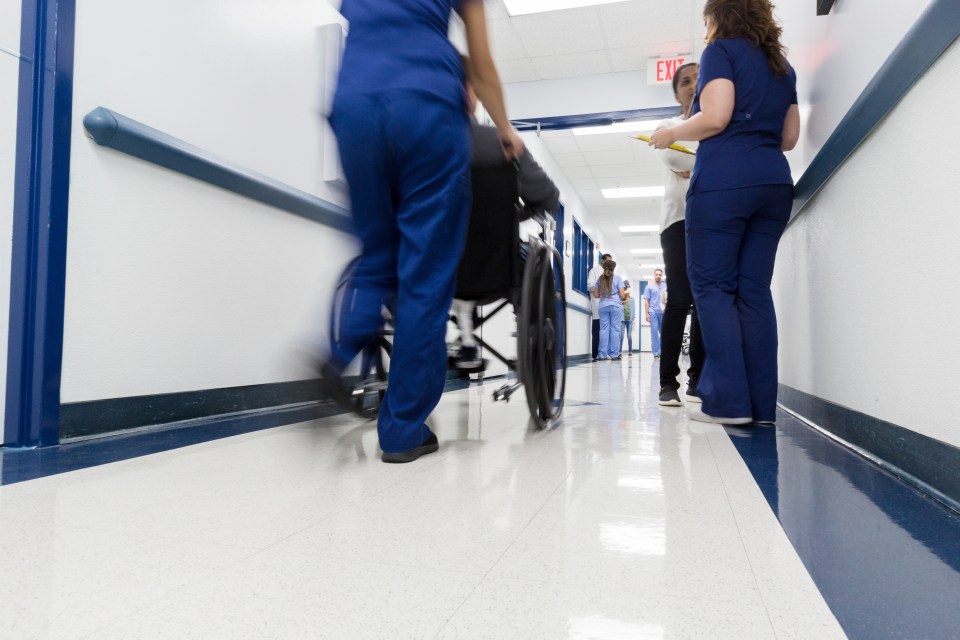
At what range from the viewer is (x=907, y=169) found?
3.71 ft

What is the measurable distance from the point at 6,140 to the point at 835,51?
83.6 inches

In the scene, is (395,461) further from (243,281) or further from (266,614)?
(243,281)

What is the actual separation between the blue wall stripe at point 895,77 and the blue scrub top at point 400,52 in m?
0.81

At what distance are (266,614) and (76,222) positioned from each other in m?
1.28

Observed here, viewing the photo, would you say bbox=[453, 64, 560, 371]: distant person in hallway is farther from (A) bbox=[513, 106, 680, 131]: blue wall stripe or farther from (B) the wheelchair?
(A) bbox=[513, 106, 680, 131]: blue wall stripe

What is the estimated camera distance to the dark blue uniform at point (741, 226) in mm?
1749

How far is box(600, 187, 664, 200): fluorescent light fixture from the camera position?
9219mm

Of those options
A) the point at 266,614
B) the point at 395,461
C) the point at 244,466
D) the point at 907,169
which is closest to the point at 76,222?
the point at 244,466

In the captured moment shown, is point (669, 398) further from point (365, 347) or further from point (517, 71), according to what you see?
point (517, 71)

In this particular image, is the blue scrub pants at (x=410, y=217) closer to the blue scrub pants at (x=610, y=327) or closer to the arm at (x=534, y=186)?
the arm at (x=534, y=186)

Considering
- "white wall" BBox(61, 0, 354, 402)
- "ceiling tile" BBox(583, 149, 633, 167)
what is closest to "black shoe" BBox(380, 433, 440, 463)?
"white wall" BBox(61, 0, 354, 402)

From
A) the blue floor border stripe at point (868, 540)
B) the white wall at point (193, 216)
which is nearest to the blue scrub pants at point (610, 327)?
the white wall at point (193, 216)

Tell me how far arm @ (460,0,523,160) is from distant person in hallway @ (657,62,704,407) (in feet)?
3.75

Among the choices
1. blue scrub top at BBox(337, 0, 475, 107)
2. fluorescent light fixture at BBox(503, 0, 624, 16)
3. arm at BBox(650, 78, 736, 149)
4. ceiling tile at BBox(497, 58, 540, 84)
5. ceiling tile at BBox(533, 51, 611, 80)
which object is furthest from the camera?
ceiling tile at BBox(497, 58, 540, 84)
